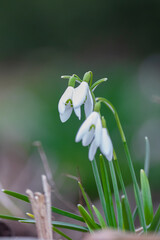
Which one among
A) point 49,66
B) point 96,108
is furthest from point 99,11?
point 96,108

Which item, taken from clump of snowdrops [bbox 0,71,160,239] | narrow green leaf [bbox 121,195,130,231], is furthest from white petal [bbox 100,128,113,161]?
narrow green leaf [bbox 121,195,130,231]

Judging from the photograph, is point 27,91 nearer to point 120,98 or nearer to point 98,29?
point 120,98

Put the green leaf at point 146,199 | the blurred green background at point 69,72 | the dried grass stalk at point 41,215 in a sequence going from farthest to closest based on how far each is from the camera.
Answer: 1. the blurred green background at point 69,72
2. the green leaf at point 146,199
3. the dried grass stalk at point 41,215

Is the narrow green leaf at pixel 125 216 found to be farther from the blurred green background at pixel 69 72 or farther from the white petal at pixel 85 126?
the blurred green background at pixel 69 72

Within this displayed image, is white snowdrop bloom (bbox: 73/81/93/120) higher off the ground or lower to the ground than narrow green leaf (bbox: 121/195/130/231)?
higher

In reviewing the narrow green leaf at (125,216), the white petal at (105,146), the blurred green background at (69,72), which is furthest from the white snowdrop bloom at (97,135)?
the blurred green background at (69,72)

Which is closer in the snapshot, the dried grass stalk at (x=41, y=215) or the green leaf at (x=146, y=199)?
the dried grass stalk at (x=41, y=215)

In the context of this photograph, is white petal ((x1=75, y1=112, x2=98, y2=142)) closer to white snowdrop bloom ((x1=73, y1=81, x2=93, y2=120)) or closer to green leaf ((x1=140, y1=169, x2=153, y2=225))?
white snowdrop bloom ((x1=73, y1=81, x2=93, y2=120))
